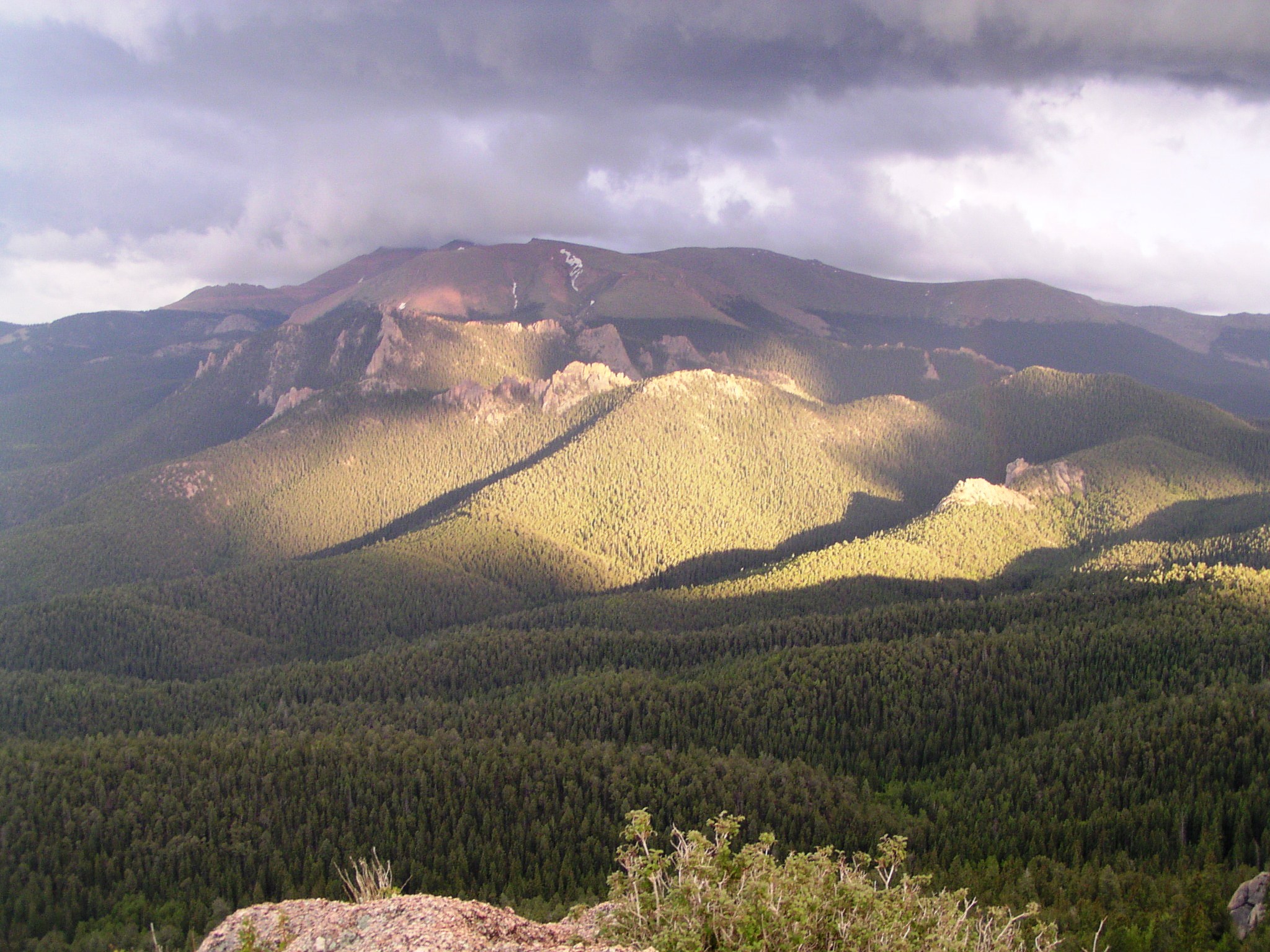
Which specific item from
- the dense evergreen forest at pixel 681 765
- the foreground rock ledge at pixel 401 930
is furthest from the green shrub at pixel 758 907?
the dense evergreen forest at pixel 681 765

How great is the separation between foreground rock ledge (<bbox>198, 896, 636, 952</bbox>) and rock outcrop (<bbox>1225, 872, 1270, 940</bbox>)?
4908cm

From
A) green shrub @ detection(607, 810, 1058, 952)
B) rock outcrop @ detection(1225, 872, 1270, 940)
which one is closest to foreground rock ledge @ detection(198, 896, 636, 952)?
green shrub @ detection(607, 810, 1058, 952)

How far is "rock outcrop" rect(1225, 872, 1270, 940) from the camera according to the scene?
57062 mm

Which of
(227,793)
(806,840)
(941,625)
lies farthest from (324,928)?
(941,625)

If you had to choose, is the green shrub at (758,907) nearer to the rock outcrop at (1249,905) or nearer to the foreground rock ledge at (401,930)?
the foreground rock ledge at (401,930)

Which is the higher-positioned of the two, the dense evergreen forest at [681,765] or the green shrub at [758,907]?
the green shrub at [758,907]

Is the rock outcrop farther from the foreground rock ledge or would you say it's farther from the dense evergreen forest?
the foreground rock ledge

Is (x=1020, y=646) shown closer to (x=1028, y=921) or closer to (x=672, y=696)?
(x=672, y=696)

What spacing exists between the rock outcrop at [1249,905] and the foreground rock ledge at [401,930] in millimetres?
49085

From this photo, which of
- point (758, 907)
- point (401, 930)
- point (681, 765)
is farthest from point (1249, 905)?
point (401, 930)

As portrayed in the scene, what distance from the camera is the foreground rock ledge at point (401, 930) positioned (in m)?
26.2

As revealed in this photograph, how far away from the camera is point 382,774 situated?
100875 millimetres

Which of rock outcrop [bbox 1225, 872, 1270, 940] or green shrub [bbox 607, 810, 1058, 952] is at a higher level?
green shrub [bbox 607, 810, 1058, 952]

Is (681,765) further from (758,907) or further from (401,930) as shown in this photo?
(758,907)
